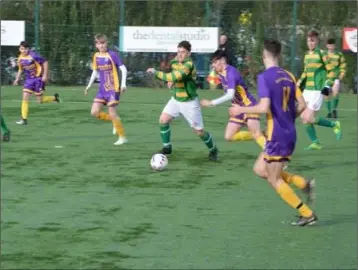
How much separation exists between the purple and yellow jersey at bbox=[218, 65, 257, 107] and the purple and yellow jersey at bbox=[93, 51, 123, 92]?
293 centimetres

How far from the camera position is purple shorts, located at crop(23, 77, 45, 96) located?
17681 mm

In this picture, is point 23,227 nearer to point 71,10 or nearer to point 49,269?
point 49,269

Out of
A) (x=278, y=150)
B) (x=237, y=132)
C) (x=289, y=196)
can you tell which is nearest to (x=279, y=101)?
(x=278, y=150)

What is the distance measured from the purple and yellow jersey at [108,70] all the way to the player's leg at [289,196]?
6223mm

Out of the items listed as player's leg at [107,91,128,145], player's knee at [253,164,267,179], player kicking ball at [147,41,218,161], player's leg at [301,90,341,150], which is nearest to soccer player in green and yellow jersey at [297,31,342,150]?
player's leg at [301,90,341,150]

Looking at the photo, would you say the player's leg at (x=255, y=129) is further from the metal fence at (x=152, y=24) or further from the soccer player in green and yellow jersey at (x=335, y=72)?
the metal fence at (x=152, y=24)

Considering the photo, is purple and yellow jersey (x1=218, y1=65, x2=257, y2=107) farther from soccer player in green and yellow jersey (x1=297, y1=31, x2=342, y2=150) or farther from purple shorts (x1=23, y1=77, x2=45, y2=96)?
purple shorts (x1=23, y1=77, x2=45, y2=96)

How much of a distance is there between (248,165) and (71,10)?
1763cm

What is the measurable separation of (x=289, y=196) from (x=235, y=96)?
3.70m

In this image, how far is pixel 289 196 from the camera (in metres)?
8.73

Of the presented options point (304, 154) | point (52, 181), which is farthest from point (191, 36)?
point (52, 181)

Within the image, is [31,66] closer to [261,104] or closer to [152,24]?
[261,104]

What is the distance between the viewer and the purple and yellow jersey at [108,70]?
577 inches

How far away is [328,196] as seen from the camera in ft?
34.1
